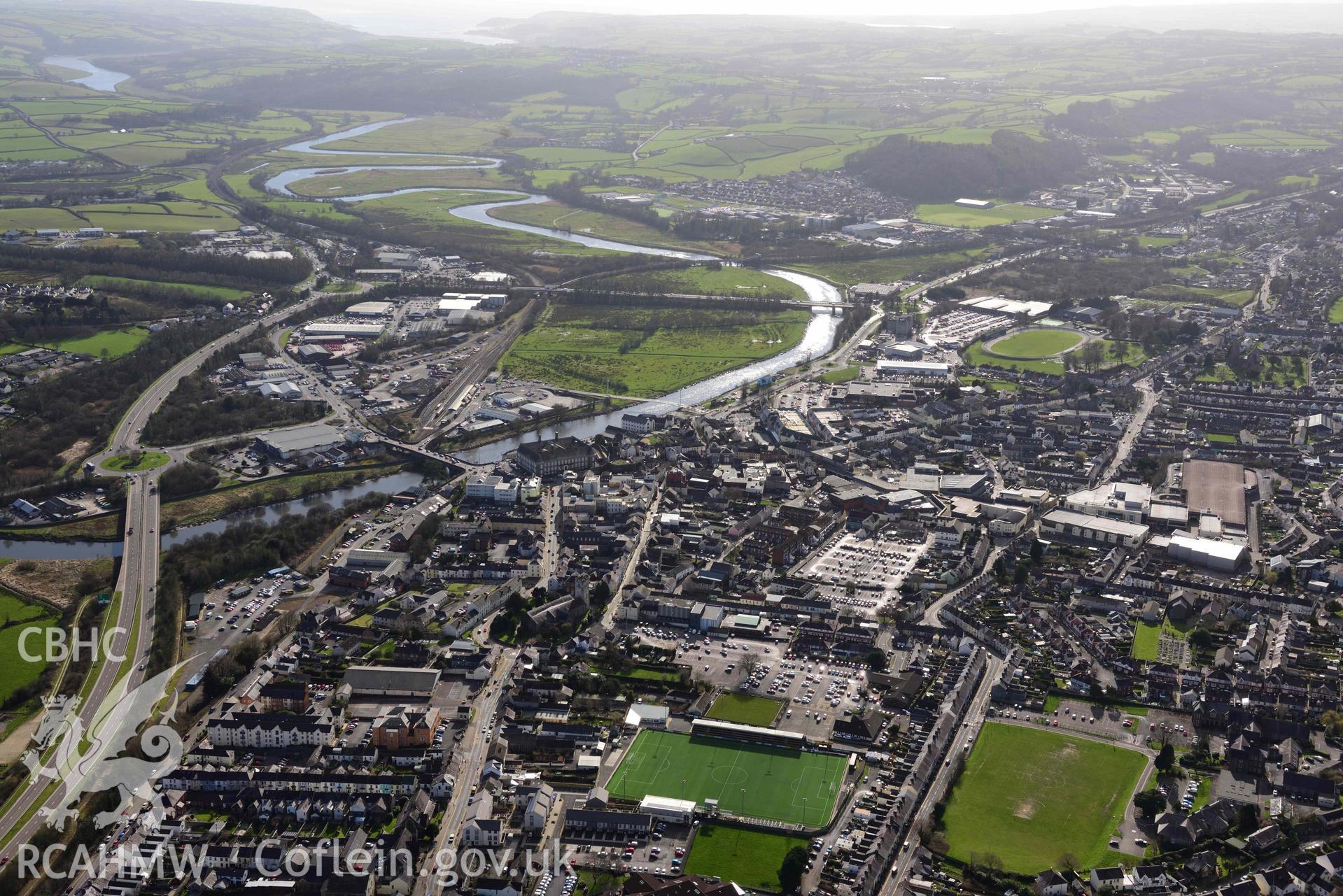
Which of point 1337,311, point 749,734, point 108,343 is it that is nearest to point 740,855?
point 749,734

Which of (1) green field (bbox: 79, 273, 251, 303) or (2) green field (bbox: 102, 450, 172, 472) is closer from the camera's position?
(2) green field (bbox: 102, 450, 172, 472)

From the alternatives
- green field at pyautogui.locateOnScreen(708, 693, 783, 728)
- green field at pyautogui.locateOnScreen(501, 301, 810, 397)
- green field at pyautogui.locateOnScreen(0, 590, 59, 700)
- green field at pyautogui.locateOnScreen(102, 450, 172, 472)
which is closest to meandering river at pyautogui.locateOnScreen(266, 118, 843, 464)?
green field at pyautogui.locateOnScreen(501, 301, 810, 397)

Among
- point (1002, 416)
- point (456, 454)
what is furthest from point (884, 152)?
point (456, 454)

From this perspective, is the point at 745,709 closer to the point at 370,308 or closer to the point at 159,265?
the point at 370,308

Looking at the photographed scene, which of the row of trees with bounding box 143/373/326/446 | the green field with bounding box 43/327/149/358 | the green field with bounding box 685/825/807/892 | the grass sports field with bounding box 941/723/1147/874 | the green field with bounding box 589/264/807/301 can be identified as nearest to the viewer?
the green field with bounding box 685/825/807/892

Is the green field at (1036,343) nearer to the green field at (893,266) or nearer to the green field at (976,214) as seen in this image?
the green field at (893,266)

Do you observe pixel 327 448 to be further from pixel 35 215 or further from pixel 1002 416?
pixel 35 215

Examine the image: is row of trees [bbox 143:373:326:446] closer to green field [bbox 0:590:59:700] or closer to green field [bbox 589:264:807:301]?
green field [bbox 0:590:59:700]
